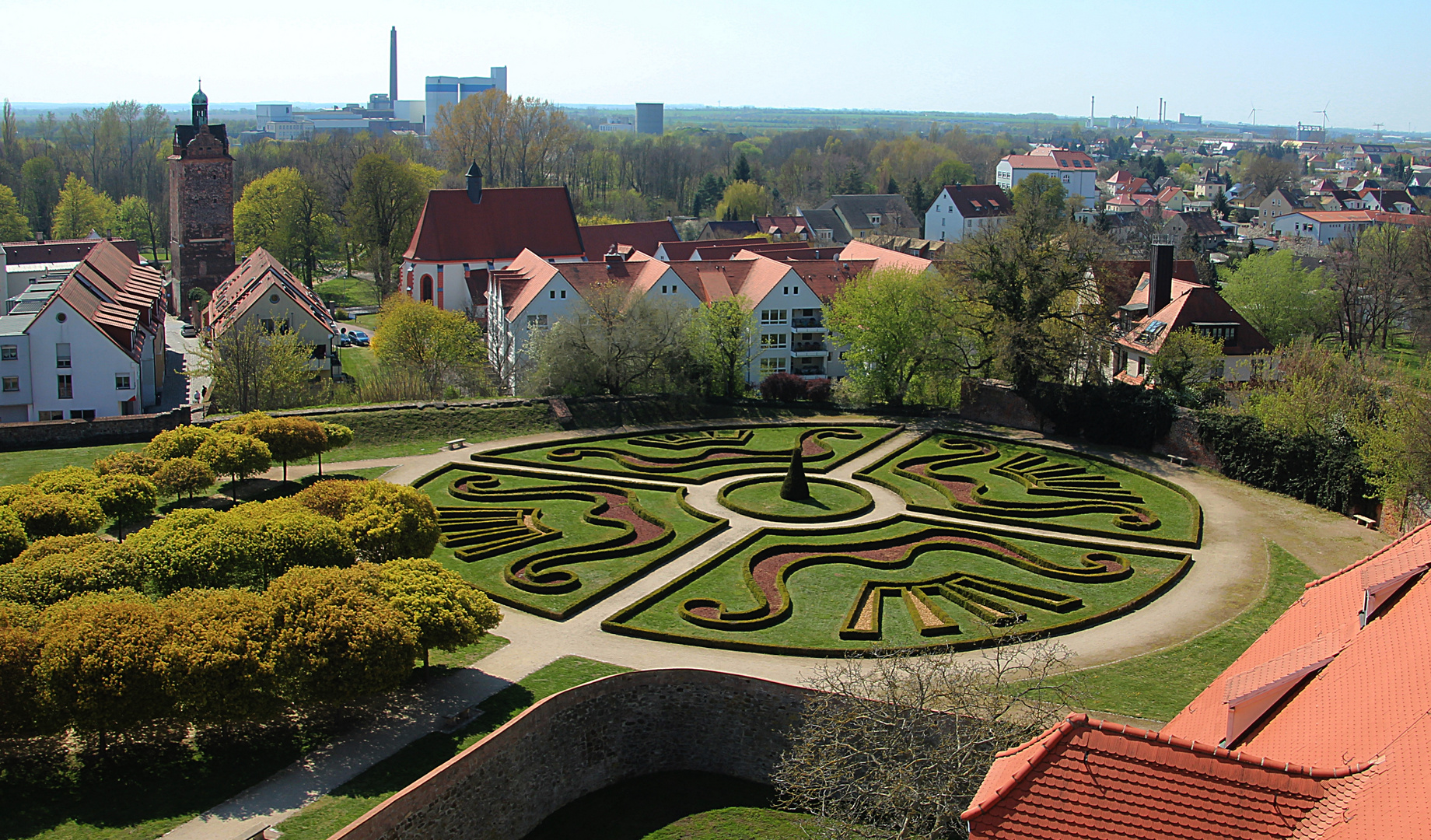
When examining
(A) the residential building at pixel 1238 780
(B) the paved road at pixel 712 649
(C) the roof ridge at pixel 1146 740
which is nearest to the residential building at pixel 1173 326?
(B) the paved road at pixel 712 649

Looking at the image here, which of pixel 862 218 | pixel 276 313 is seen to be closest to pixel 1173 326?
pixel 276 313

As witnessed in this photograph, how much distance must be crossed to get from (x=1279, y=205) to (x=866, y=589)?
143m

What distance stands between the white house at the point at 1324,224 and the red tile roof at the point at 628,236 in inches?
3315

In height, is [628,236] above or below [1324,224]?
below

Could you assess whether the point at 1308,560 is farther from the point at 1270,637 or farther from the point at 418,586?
the point at 418,586

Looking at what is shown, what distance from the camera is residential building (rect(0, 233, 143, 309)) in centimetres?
6831

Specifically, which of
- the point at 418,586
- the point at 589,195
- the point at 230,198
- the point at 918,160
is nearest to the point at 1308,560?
the point at 418,586

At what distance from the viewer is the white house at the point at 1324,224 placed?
445 feet

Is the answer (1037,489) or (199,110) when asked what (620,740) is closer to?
(1037,489)

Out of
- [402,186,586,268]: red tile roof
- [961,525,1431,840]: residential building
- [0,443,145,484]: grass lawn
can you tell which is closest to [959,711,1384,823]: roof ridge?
[961,525,1431,840]: residential building

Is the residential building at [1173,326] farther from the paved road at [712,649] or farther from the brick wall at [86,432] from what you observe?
the brick wall at [86,432]

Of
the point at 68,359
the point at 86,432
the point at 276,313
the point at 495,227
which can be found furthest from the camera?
the point at 495,227

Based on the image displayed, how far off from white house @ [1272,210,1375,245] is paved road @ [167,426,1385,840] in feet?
344

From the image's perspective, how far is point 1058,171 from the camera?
16800cm
